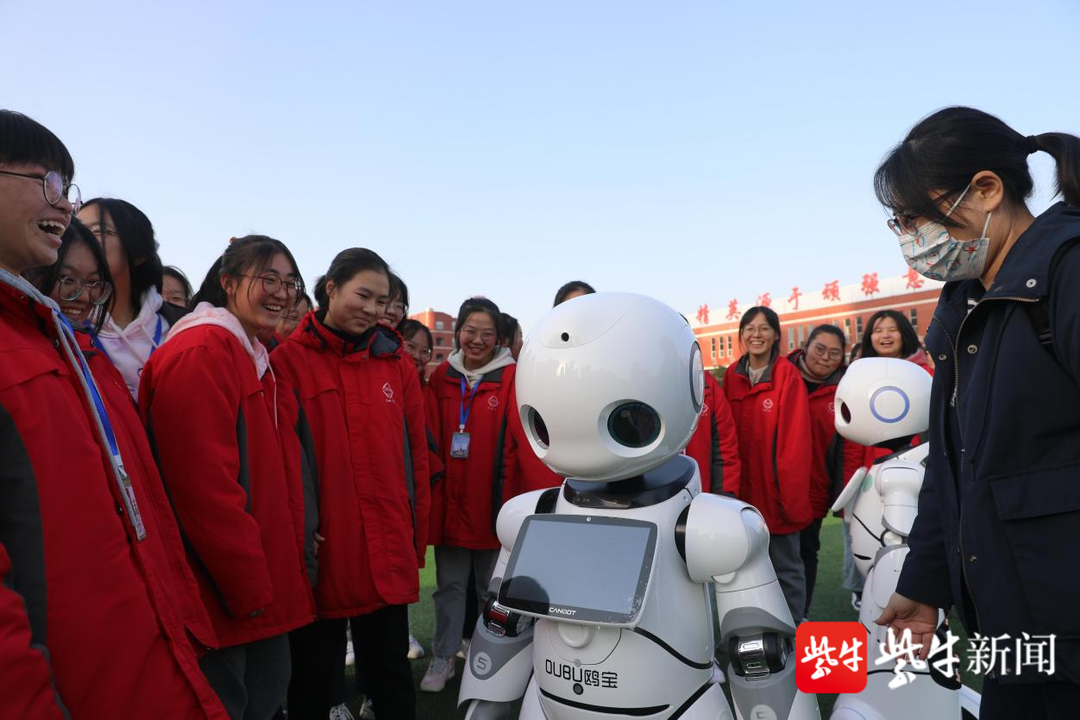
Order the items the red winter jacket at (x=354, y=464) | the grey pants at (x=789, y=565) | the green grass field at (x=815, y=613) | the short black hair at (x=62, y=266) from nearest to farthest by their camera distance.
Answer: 1. the short black hair at (x=62, y=266)
2. the red winter jacket at (x=354, y=464)
3. the green grass field at (x=815, y=613)
4. the grey pants at (x=789, y=565)

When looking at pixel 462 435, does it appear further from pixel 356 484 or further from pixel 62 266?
pixel 62 266

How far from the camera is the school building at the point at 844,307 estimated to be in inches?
1401

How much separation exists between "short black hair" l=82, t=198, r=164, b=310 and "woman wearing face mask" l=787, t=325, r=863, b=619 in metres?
4.00

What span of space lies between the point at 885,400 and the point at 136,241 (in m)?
3.25

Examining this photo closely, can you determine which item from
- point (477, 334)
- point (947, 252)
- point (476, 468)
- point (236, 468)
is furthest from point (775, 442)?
point (236, 468)

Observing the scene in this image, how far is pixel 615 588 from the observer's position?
1.89m

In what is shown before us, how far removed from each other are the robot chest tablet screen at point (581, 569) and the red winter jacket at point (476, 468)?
71.4 inches

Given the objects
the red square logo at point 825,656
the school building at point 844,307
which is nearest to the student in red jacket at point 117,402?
the red square logo at point 825,656

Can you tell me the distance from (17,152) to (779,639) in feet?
7.28

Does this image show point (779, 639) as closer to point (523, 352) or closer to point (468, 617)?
point (523, 352)

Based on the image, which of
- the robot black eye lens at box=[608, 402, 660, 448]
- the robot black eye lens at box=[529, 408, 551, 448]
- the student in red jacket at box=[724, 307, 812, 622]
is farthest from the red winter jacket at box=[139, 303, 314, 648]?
the student in red jacket at box=[724, 307, 812, 622]

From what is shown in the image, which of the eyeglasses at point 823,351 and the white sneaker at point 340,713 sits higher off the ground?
the eyeglasses at point 823,351

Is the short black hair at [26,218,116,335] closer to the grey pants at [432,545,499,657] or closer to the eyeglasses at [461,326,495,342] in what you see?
the eyeglasses at [461,326,495,342]

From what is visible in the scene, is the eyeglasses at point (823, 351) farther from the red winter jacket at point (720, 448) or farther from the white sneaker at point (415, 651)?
the white sneaker at point (415, 651)
